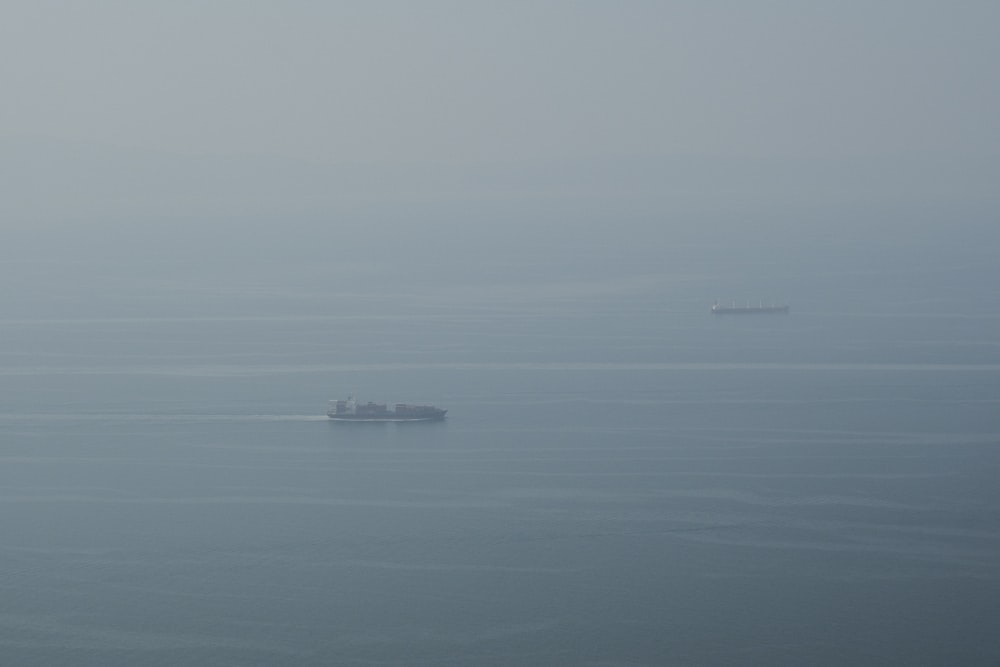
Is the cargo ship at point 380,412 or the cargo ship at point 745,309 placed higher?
the cargo ship at point 745,309

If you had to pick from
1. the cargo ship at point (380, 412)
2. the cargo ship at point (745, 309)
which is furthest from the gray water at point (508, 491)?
the cargo ship at point (745, 309)

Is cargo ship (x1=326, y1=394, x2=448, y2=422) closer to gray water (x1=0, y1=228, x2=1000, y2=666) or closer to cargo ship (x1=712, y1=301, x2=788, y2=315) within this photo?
gray water (x1=0, y1=228, x2=1000, y2=666)

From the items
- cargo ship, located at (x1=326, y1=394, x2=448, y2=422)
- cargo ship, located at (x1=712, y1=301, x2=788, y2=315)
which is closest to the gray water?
cargo ship, located at (x1=326, y1=394, x2=448, y2=422)

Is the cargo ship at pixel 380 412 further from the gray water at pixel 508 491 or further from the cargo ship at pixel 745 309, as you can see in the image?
the cargo ship at pixel 745 309

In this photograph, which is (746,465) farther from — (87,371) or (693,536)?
(87,371)

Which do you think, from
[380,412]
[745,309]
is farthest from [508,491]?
[745,309]

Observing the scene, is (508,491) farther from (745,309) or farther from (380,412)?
(745,309)

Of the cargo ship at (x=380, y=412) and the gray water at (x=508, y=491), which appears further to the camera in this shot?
the cargo ship at (x=380, y=412)
